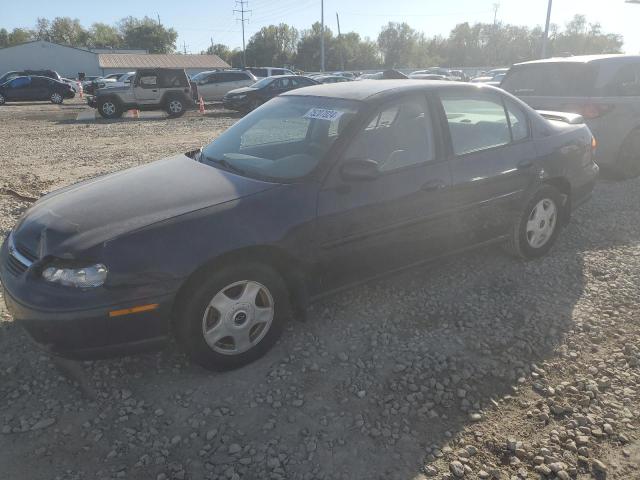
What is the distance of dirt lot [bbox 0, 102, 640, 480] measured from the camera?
90.6 inches

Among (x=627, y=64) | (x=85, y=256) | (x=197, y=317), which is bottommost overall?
(x=197, y=317)

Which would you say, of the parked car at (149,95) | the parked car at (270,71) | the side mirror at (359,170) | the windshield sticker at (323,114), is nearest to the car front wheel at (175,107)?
the parked car at (149,95)

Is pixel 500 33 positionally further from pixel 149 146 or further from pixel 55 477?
pixel 55 477

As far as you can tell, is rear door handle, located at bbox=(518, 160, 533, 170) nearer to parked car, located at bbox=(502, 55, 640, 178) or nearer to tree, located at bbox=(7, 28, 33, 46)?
parked car, located at bbox=(502, 55, 640, 178)

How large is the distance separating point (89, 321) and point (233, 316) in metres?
0.75

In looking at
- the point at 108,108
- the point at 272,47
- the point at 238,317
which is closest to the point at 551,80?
the point at 238,317

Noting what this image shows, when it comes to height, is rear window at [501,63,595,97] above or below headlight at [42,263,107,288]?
above

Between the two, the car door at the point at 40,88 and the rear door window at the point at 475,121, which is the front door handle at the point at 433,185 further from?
the car door at the point at 40,88

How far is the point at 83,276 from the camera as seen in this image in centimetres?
244

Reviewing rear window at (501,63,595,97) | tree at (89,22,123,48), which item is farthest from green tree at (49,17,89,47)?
rear window at (501,63,595,97)

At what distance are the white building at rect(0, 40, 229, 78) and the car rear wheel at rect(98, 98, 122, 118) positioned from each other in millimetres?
35864

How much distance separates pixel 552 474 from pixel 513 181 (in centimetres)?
236

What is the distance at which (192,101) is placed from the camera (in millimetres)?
18422

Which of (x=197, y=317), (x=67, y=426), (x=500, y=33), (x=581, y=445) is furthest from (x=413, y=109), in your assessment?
(x=500, y=33)
